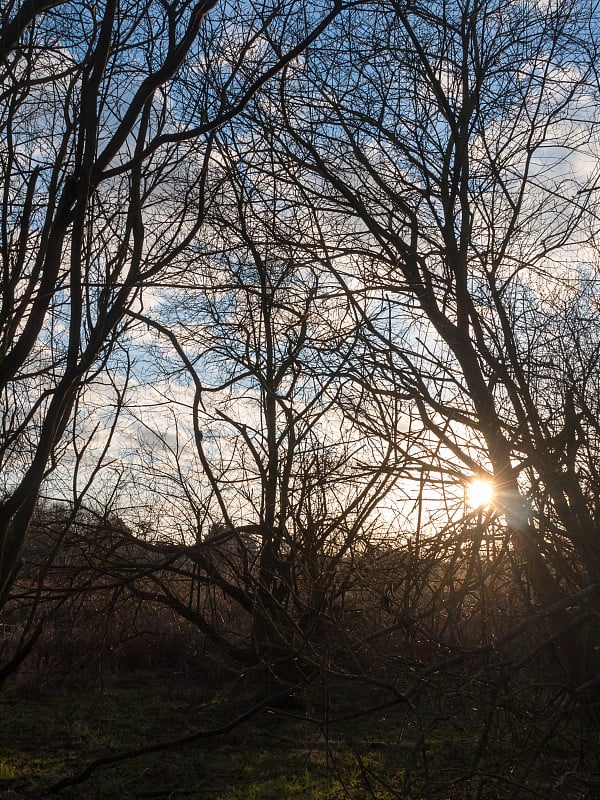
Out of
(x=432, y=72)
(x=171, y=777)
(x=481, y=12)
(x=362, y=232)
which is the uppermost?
(x=481, y=12)

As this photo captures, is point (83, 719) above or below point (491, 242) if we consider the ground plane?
below

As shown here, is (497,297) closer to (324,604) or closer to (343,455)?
(343,455)

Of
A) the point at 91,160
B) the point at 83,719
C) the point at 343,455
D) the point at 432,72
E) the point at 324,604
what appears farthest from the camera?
the point at 83,719

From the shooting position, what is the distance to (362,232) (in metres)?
4.54

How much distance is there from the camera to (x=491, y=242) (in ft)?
13.3

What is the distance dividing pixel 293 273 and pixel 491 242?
1222mm

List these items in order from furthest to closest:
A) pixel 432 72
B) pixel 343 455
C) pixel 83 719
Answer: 1. pixel 83 719
2. pixel 432 72
3. pixel 343 455

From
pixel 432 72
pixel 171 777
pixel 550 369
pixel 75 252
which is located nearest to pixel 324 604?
pixel 550 369

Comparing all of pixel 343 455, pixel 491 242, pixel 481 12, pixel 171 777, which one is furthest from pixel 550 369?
pixel 171 777

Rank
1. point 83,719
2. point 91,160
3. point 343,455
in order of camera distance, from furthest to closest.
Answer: point 83,719 → point 343,455 → point 91,160

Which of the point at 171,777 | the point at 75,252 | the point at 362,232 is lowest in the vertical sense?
the point at 171,777

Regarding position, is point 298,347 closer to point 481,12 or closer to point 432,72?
point 432,72

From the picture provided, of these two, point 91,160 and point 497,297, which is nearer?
point 91,160

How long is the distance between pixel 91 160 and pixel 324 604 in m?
2.28
